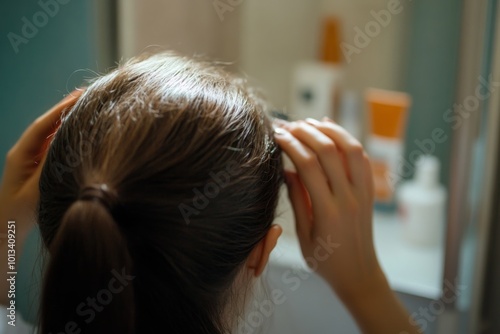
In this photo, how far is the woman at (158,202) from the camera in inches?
19.2

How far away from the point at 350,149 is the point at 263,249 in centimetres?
15

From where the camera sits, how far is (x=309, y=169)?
643 millimetres

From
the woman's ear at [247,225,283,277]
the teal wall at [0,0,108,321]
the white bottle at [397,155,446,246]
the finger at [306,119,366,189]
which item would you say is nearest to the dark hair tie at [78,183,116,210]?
the woman's ear at [247,225,283,277]

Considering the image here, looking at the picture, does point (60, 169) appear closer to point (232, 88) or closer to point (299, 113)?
point (232, 88)

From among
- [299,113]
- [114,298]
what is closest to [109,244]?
[114,298]

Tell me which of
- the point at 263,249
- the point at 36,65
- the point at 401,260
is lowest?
the point at 401,260

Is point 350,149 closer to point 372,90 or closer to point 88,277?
point 88,277

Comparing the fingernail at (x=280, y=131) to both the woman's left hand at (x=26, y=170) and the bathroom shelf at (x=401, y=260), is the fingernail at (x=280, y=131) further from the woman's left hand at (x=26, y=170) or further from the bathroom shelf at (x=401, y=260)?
the bathroom shelf at (x=401, y=260)

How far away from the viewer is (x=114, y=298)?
504mm

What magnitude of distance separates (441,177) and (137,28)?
570 millimetres

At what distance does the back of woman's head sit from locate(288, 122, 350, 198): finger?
97mm

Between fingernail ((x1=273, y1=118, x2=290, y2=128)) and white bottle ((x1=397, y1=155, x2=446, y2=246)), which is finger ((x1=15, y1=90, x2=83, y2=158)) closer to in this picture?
fingernail ((x1=273, y1=118, x2=290, y2=128))

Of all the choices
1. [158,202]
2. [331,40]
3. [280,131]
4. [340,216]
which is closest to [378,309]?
[340,216]

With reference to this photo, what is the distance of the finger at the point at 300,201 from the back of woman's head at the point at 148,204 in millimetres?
109
